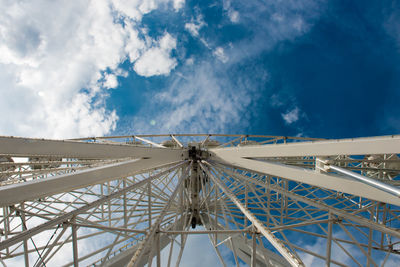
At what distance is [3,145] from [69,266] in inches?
267

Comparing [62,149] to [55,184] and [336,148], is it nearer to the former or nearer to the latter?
[55,184]

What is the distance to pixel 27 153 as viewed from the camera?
5.11 m

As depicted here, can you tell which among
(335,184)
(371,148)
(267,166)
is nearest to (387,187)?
(371,148)

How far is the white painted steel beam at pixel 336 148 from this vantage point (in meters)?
4.75

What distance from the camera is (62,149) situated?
5809mm

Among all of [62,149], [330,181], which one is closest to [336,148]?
[330,181]

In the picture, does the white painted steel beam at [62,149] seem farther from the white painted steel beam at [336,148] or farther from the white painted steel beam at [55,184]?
the white painted steel beam at [336,148]

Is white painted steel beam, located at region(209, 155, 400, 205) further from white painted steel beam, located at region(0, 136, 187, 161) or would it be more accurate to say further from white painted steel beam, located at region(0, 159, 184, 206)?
white painted steel beam, located at region(0, 159, 184, 206)

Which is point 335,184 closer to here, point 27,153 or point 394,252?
point 27,153

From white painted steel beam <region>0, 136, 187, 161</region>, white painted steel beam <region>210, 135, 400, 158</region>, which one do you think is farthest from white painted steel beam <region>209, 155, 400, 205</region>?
white painted steel beam <region>0, 136, 187, 161</region>

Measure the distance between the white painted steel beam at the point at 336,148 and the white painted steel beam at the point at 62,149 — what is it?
5565 millimetres

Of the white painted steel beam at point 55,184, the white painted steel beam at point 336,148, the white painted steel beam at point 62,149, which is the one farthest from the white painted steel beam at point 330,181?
the white painted steel beam at point 55,184

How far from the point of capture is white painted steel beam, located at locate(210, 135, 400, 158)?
187 inches

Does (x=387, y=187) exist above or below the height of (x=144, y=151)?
below
